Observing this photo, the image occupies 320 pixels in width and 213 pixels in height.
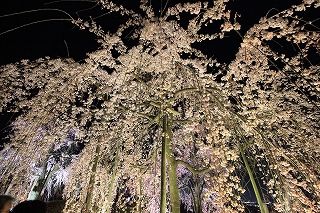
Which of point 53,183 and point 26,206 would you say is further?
point 53,183

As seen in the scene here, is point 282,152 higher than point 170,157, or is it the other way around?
point 170,157

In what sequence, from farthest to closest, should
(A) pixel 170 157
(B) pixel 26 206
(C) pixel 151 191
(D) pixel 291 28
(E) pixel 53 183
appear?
1. (E) pixel 53 183
2. (C) pixel 151 191
3. (A) pixel 170 157
4. (D) pixel 291 28
5. (B) pixel 26 206

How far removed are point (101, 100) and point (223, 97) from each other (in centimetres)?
406

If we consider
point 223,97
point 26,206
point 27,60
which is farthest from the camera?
point 27,60

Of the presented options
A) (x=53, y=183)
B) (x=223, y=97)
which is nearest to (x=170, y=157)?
(x=223, y=97)

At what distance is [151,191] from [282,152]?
6681mm

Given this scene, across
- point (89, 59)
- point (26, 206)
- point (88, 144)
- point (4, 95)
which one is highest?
point (89, 59)

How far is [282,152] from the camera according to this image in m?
3.52

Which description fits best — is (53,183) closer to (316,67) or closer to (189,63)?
(189,63)

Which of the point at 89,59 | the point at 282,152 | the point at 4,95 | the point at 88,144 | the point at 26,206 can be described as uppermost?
the point at 89,59

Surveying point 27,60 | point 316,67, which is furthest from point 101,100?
point 316,67

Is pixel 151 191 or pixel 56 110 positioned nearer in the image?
pixel 56 110

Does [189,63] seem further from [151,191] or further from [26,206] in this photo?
[151,191]

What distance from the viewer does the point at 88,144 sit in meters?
6.32
